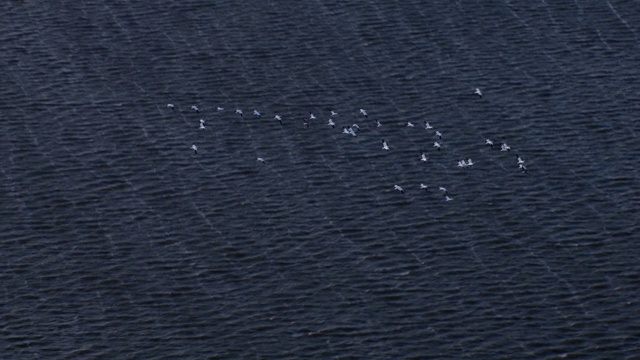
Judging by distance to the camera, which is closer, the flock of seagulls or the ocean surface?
the ocean surface

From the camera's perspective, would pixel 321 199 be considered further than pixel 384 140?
No

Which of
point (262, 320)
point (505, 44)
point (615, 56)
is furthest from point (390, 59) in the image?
point (262, 320)

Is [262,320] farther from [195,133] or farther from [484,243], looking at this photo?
[195,133]

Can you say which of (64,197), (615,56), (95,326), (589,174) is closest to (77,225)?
(64,197)

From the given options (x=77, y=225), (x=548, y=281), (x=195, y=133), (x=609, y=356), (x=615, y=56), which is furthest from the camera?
(x=615, y=56)

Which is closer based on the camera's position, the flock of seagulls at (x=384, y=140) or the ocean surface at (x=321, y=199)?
the ocean surface at (x=321, y=199)

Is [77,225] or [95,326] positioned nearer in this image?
[95,326]

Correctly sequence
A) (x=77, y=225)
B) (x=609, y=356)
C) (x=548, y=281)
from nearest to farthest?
(x=609, y=356)
(x=548, y=281)
(x=77, y=225)

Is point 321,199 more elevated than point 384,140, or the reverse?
point 384,140
